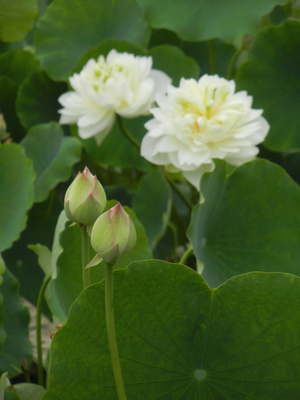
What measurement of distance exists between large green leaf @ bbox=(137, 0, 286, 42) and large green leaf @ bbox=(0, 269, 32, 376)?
57 centimetres

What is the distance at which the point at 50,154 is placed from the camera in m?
1.12

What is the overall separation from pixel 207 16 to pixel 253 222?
0.48 meters

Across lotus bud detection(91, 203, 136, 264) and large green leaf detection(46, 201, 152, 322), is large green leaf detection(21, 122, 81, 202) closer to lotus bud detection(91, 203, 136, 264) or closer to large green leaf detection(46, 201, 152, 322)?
large green leaf detection(46, 201, 152, 322)

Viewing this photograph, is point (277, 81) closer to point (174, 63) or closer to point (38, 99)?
point (174, 63)

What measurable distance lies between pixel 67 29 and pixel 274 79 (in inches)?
18.2

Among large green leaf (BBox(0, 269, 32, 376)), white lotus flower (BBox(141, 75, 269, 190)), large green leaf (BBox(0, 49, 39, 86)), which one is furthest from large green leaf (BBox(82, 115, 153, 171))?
large green leaf (BBox(0, 269, 32, 376))

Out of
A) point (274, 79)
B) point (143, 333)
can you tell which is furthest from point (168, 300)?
point (274, 79)

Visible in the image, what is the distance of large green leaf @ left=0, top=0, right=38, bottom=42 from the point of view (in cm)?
119

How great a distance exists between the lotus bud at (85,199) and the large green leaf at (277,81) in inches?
27.2

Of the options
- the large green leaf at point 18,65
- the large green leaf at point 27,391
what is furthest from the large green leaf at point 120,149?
the large green leaf at point 27,391

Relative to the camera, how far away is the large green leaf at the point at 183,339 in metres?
0.57

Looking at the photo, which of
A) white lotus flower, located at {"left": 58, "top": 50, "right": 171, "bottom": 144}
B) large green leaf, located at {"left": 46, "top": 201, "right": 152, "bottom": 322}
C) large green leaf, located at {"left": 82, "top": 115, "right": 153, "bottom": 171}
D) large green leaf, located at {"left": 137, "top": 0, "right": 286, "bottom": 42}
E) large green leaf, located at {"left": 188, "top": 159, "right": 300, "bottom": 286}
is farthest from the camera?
large green leaf, located at {"left": 82, "top": 115, "right": 153, "bottom": 171}

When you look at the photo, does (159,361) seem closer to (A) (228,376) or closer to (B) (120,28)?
(A) (228,376)

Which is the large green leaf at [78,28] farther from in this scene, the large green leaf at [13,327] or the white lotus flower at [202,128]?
the large green leaf at [13,327]
